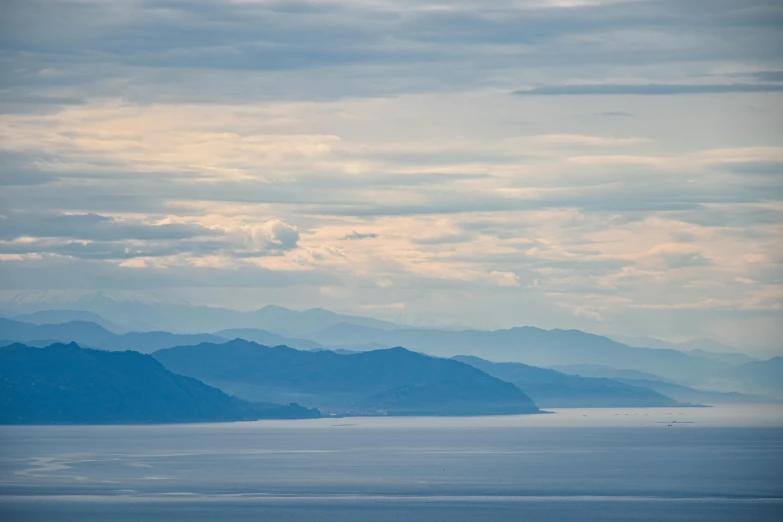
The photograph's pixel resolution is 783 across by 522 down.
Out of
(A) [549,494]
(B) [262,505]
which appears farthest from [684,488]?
(B) [262,505]

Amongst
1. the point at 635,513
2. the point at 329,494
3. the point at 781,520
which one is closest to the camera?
the point at 781,520

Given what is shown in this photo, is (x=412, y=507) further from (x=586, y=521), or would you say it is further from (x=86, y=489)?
(x=86, y=489)

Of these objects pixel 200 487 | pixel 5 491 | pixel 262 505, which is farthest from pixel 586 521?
pixel 5 491

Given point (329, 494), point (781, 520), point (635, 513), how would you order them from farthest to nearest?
point (329, 494)
point (635, 513)
point (781, 520)

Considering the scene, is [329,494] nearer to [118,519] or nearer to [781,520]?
[118,519]

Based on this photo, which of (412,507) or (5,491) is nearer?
(412,507)

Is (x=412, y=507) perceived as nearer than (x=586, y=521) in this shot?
No

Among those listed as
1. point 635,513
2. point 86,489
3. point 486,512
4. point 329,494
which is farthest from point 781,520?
point 86,489
